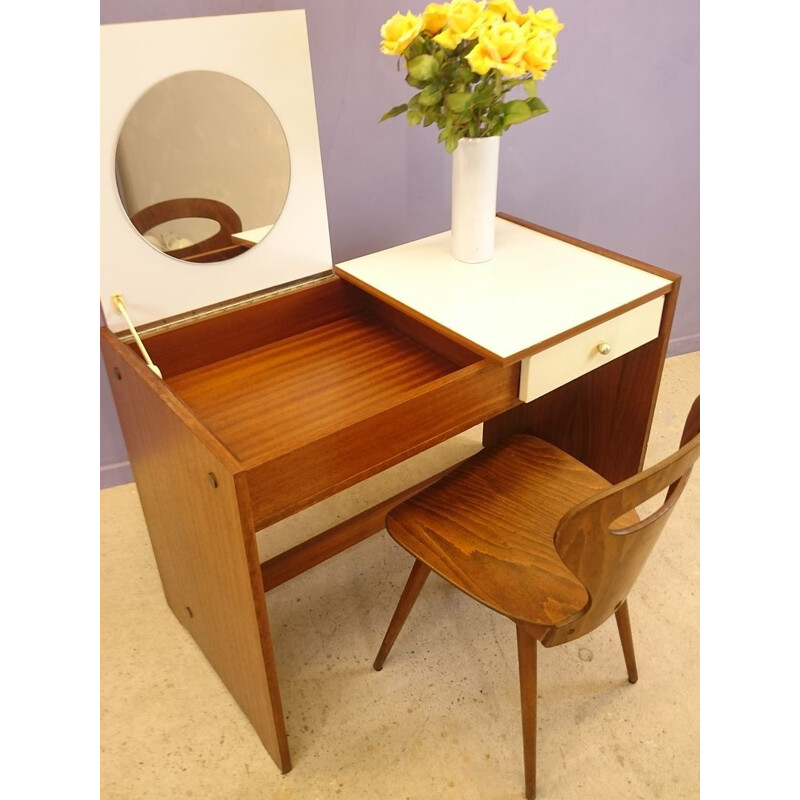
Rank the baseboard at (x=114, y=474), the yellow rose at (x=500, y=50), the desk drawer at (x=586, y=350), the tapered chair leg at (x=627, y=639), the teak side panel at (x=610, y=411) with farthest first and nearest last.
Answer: the baseboard at (x=114, y=474) → the teak side panel at (x=610, y=411) → the tapered chair leg at (x=627, y=639) → the desk drawer at (x=586, y=350) → the yellow rose at (x=500, y=50)

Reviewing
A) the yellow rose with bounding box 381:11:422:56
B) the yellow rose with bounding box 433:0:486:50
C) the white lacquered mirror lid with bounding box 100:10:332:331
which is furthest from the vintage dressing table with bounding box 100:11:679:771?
the yellow rose with bounding box 433:0:486:50

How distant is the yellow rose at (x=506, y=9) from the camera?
129 centimetres

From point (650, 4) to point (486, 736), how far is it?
1.88 meters

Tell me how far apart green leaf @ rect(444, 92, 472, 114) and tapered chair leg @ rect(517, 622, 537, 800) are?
0.94 metres

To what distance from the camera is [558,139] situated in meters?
2.05

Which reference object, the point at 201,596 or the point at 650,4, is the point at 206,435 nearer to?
the point at 201,596

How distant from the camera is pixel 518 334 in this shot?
1.29 metres

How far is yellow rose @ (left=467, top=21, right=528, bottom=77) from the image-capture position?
4.01ft

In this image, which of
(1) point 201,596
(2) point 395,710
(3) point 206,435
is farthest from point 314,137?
(2) point 395,710

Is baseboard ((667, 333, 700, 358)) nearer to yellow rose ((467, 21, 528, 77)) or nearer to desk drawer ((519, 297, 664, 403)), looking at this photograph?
desk drawer ((519, 297, 664, 403))

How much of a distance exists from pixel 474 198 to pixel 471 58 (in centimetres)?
30

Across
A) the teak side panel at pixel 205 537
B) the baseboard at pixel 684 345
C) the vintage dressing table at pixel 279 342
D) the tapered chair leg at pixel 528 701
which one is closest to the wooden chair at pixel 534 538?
the tapered chair leg at pixel 528 701

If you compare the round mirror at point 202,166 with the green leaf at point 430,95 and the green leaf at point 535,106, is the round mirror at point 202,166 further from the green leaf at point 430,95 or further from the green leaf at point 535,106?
the green leaf at point 535,106

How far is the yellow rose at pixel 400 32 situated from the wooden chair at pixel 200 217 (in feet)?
1.43
